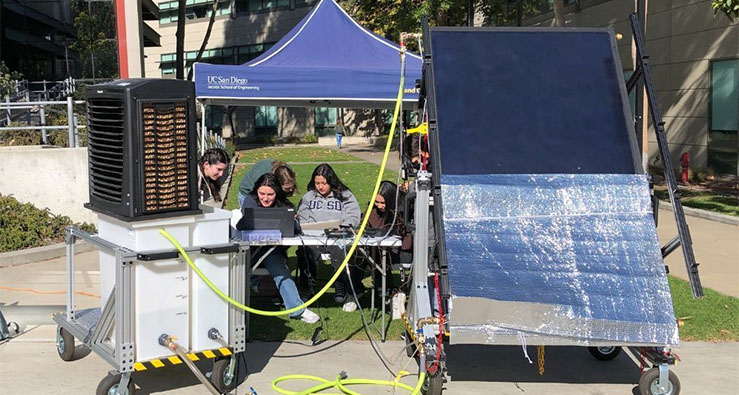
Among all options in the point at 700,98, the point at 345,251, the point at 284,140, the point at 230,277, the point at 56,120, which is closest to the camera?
the point at 230,277

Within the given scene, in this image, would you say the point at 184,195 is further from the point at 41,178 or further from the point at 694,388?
the point at 41,178

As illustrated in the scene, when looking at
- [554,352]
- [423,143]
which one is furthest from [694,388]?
[423,143]

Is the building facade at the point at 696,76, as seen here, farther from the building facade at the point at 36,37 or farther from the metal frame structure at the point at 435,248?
the building facade at the point at 36,37

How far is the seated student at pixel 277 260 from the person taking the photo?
7.55 meters

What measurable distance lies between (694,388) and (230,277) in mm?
3435

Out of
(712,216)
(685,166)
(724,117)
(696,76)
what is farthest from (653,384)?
(696,76)

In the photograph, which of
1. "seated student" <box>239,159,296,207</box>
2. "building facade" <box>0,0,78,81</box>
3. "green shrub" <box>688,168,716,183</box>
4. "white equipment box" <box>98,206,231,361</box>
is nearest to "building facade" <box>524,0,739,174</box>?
"green shrub" <box>688,168,716,183</box>

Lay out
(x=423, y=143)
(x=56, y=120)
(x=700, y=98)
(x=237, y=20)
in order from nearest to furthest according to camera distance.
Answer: (x=423, y=143) < (x=56, y=120) < (x=700, y=98) < (x=237, y=20)

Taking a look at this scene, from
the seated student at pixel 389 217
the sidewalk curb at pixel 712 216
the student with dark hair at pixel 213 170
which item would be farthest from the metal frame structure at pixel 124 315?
the sidewalk curb at pixel 712 216

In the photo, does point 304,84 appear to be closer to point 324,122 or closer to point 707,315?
point 707,315

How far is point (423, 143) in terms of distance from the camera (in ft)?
22.5

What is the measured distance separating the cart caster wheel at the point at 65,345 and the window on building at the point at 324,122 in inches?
1633

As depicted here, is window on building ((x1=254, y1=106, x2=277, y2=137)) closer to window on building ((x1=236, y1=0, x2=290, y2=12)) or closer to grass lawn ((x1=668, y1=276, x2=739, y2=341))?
window on building ((x1=236, y1=0, x2=290, y2=12))

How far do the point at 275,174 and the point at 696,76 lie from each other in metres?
16.1
